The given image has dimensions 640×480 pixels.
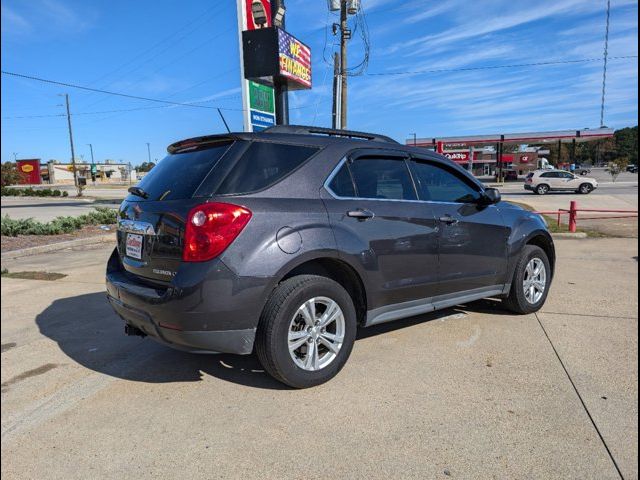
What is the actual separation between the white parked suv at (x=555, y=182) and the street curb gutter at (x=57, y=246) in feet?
98.8

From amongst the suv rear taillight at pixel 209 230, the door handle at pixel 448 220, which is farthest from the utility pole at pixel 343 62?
the suv rear taillight at pixel 209 230

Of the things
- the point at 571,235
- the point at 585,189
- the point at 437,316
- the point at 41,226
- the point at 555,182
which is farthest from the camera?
the point at 555,182

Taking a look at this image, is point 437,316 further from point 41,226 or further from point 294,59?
point 41,226

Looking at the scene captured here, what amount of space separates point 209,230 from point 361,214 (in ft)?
3.79

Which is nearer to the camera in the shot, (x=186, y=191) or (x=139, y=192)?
(x=186, y=191)

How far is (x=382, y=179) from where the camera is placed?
12.7 ft

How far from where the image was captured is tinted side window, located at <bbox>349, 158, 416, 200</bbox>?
12.1 feet

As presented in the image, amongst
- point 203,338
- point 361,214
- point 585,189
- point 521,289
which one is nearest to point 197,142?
point 361,214

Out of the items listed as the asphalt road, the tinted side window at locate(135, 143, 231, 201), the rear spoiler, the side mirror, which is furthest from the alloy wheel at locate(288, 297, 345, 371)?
the asphalt road

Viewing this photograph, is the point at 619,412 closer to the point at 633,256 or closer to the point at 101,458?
→ the point at 101,458

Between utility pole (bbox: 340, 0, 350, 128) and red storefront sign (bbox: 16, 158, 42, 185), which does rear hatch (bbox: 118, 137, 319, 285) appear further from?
red storefront sign (bbox: 16, 158, 42, 185)

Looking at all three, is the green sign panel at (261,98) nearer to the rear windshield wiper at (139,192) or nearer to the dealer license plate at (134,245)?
the rear windshield wiper at (139,192)

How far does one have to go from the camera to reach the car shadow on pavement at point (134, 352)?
3.57 m

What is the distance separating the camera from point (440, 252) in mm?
4039
